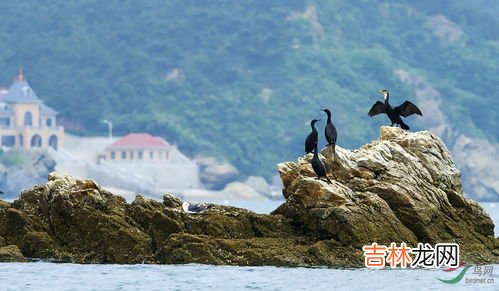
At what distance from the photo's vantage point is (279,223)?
40.7m

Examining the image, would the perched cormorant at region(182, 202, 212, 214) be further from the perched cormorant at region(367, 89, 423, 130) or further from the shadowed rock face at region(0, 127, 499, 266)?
the perched cormorant at region(367, 89, 423, 130)

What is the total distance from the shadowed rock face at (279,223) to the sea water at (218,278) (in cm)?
65

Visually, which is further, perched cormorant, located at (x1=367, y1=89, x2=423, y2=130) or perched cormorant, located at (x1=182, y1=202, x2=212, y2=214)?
perched cormorant, located at (x1=367, y1=89, x2=423, y2=130)

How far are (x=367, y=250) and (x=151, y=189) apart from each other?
157 meters

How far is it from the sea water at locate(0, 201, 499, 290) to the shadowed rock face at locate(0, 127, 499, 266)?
65 cm

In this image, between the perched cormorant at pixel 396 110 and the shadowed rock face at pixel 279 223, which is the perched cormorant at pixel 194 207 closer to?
the shadowed rock face at pixel 279 223

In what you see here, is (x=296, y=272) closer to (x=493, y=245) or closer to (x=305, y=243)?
(x=305, y=243)

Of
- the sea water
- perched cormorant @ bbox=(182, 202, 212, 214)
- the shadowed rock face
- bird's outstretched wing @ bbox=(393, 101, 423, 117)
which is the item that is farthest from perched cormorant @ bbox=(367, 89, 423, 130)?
the sea water

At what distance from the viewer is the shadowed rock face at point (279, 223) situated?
39125 mm

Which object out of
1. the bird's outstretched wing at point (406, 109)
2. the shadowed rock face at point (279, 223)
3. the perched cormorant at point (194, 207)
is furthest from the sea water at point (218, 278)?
the bird's outstretched wing at point (406, 109)

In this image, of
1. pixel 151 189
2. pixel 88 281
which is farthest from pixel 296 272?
pixel 151 189

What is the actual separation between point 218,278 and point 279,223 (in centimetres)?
396

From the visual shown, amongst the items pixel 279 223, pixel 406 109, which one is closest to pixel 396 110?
pixel 406 109

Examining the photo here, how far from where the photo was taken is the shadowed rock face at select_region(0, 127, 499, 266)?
39125 millimetres
